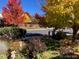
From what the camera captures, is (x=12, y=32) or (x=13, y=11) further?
(x=13, y=11)

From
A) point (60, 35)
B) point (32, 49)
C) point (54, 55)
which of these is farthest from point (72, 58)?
point (60, 35)

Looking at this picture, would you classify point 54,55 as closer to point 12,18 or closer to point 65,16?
point 65,16

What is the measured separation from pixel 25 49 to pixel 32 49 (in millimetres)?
1124

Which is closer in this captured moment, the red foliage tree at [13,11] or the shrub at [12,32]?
the shrub at [12,32]

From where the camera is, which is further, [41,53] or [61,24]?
[61,24]

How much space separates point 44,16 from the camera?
788 inches

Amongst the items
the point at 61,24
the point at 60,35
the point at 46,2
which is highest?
the point at 46,2

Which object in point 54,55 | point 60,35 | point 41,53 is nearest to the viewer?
point 41,53

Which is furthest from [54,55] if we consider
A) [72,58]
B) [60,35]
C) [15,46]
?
[60,35]

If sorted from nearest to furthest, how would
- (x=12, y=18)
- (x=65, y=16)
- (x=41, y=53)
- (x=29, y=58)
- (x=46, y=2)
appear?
(x=29, y=58), (x=41, y=53), (x=65, y=16), (x=46, y=2), (x=12, y=18)

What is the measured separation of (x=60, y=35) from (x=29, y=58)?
1143 centimetres

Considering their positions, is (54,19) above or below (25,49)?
above

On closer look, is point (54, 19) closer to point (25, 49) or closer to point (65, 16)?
point (65, 16)

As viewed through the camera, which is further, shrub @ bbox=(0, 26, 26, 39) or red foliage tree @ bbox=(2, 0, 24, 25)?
red foliage tree @ bbox=(2, 0, 24, 25)
